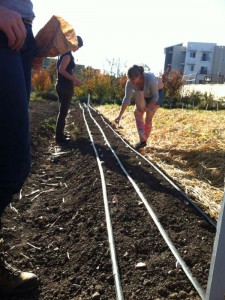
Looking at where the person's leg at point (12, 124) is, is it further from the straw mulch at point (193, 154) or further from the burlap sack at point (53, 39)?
the straw mulch at point (193, 154)

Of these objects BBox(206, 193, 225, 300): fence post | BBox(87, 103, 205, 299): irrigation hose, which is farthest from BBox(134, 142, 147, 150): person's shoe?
BBox(206, 193, 225, 300): fence post

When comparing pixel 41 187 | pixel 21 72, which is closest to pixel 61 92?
pixel 41 187

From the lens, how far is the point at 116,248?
91.0 inches

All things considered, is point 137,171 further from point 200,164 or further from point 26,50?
point 26,50

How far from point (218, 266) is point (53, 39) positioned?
1362mm

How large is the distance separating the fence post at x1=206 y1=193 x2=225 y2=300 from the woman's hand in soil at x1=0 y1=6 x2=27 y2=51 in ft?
3.49

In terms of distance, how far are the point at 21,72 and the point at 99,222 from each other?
5.35 ft

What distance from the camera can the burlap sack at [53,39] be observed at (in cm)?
175

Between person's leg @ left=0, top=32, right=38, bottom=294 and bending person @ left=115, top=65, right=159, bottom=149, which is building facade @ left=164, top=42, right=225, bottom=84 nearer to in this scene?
bending person @ left=115, top=65, right=159, bottom=149

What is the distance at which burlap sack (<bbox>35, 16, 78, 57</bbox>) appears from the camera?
68.8 inches

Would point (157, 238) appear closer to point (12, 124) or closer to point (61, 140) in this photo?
point (12, 124)

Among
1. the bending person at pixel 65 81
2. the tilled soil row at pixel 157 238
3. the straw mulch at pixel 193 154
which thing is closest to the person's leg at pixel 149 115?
the straw mulch at pixel 193 154

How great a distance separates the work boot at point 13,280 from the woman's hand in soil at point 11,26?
1111 mm

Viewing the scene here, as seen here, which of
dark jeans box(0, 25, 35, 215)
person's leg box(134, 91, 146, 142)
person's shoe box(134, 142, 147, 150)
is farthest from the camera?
person's shoe box(134, 142, 147, 150)
